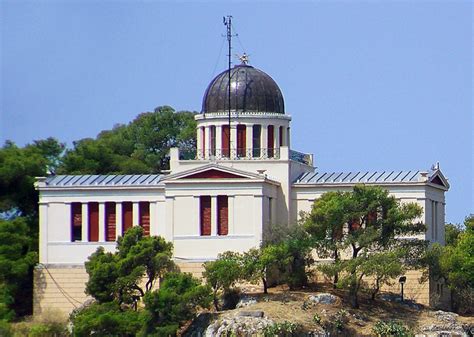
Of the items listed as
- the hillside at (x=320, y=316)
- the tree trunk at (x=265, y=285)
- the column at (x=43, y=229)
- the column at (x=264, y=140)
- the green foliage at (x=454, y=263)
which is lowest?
the hillside at (x=320, y=316)

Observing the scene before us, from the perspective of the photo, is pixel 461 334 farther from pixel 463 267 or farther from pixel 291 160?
pixel 291 160

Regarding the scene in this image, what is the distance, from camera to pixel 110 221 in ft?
338

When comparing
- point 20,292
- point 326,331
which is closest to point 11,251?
point 20,292

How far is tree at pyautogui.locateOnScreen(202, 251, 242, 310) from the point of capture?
3784 inches

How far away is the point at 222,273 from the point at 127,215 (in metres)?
8.59

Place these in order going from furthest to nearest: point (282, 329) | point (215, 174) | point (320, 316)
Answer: point (215, 174) → point (320, 316) → point (282, 329)

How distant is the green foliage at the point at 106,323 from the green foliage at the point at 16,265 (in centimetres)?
506

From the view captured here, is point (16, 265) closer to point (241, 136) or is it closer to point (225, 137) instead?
point (225, 137)

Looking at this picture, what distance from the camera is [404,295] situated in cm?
10062

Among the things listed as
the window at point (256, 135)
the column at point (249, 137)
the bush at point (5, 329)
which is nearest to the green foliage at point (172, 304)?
the bush at point (5, 329)

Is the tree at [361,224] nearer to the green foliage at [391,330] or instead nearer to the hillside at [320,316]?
the hillside at [320,316]

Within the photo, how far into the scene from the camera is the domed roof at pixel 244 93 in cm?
10469

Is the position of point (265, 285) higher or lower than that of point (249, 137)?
lower

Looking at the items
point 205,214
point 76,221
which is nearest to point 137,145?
point 76,221
